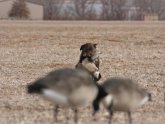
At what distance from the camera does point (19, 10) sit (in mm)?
118438

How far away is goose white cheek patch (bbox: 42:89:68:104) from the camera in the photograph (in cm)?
947

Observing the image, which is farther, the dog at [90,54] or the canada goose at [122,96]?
the dog at [90,54]

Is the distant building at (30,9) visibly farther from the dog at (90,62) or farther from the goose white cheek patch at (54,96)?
the goose white cheek patch at (54,96)

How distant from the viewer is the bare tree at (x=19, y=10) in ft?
384

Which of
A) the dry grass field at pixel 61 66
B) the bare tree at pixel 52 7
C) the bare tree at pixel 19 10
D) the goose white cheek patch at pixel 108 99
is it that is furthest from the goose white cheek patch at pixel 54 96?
the bare tree at pixel 52 7

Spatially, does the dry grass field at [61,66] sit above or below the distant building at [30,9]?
above

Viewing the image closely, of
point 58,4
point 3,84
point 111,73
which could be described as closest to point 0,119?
point 3,84

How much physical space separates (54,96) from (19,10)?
110099 mm

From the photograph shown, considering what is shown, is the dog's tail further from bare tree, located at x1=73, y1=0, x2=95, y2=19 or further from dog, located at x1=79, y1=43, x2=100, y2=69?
bare tree, located at x1=73, y1=0, x2=95, y2=19

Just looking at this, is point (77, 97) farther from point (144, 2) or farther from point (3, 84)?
point (144, 2)

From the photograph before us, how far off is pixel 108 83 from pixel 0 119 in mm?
2397

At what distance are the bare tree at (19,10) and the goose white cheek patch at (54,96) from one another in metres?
106

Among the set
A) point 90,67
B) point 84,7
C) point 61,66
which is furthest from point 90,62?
point 84,7

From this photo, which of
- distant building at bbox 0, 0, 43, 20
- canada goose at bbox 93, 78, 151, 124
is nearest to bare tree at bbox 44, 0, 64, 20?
distant building at bbox 0, 0, 43, 20
